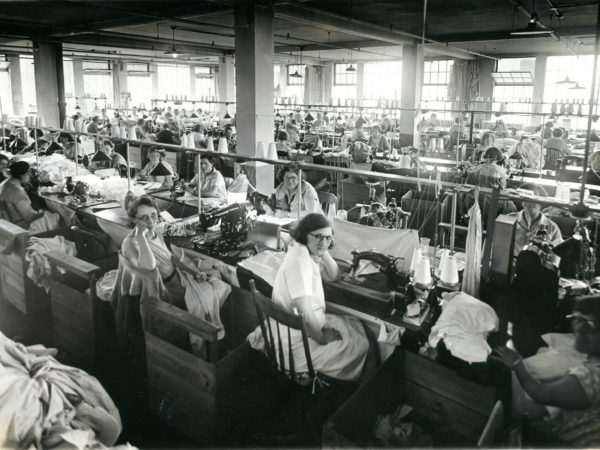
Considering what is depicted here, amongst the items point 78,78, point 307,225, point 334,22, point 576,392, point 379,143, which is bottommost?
point 576,392

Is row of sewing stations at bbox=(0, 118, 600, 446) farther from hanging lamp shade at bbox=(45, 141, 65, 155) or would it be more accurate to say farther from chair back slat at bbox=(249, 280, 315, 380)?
hanging lamp shade at bbox=(45, 141, 65, 155)

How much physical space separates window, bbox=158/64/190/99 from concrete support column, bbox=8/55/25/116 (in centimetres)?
596

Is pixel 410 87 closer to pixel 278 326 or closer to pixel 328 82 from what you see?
pixel 328 82

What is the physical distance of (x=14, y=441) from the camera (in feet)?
5.41

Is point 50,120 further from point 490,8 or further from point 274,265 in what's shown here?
point 274,265

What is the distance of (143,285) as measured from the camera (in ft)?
10.2

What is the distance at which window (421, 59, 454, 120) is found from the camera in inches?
720

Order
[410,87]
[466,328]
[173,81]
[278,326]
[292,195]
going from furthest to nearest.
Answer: [173,81]
[410,87]
[292,195]
[278,326]
[466,328]

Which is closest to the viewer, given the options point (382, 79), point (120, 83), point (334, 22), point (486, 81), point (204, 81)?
point (334, 22)

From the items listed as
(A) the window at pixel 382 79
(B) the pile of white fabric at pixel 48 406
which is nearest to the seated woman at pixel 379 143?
(A) the window at pixel 382 79

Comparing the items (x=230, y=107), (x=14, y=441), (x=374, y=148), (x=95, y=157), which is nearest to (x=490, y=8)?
(x=374, y=148)

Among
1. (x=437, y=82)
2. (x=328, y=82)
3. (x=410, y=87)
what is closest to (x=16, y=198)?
(x=410, y=87)

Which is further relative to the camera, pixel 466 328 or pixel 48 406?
pixel 466 328

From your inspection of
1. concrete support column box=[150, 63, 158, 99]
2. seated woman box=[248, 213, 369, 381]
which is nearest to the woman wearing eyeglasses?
seated woman box=[248, 213, 369, 381]
